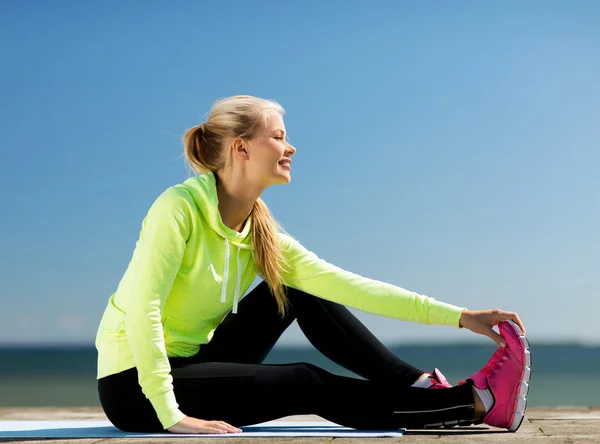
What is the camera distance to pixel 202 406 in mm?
3062

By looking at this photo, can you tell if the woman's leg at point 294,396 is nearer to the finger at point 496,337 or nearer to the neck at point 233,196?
the finger at point 496,337

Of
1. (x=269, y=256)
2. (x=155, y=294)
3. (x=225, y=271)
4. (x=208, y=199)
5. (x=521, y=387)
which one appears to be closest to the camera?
(x=155, y=294)

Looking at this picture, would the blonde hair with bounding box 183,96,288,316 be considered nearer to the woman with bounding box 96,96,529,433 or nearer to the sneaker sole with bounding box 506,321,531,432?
the woman with bounding box 96,96,529,433

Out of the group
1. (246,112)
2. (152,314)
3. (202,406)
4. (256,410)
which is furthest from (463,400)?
(246,112)

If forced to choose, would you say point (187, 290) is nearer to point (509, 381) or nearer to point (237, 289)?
point (237, 289)

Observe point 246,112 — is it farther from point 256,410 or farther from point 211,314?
point 256,410

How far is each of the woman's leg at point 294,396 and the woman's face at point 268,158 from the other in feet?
2.50

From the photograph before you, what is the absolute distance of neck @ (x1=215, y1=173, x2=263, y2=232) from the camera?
3.28m

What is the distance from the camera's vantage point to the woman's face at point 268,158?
3.24 meters

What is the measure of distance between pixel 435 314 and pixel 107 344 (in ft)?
4.23

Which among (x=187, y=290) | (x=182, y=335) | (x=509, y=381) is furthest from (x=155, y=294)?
(x=509, y=381)

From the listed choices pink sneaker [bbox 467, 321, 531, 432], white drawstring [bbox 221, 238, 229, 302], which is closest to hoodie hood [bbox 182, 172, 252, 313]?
white drawstring [bbox 221, 238, 229, 302]

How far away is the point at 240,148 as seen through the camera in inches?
129

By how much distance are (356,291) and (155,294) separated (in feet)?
2.89
